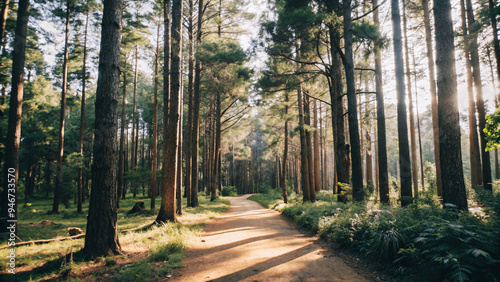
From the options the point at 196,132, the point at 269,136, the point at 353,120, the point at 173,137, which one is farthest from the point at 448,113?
the point at 269,136

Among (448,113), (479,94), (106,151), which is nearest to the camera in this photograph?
(106,151)

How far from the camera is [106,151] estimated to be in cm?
477

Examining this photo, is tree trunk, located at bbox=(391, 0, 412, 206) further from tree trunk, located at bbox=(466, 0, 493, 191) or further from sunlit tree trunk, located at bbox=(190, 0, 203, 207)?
sunlit tree trunk, located at bbox=(190, 0, 203, 207)

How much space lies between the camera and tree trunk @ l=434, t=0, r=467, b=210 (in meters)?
5.78

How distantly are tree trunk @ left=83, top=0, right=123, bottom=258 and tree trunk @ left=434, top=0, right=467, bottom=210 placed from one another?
8341mm

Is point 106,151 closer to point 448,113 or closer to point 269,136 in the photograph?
point 448,113

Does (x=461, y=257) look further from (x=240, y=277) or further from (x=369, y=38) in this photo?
(x=369, y=38)

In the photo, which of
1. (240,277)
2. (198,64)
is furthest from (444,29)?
(198,64)

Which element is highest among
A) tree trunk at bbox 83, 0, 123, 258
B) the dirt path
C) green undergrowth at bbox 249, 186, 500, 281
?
tree trunk at bbox 83, 0, 123, 258

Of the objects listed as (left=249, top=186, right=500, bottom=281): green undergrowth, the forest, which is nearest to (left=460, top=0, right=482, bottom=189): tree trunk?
the forest

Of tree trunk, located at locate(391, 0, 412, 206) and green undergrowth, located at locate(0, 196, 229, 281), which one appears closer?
green undergrowth, located at locate(0, 196, 229, 281)

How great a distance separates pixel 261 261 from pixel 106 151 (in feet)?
13.3

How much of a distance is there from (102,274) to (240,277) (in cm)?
247

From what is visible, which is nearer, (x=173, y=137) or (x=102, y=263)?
(x=102, y=263)
